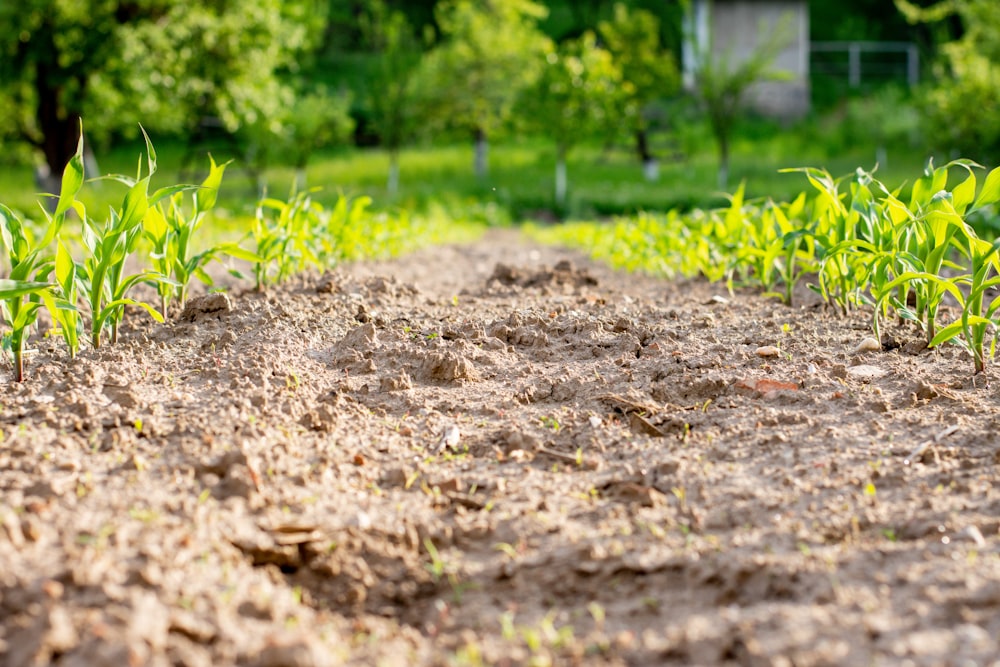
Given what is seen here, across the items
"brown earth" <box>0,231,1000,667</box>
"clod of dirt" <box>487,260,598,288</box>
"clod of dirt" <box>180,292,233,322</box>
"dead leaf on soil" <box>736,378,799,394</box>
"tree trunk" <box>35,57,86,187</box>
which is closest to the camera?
"brown earth" <box>0,231,1000,667</box>

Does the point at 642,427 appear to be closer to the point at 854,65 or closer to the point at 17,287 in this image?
the point at 17,287

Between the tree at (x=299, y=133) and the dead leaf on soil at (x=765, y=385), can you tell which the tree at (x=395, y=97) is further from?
the dead leaf on soil at (x=765, y=385)

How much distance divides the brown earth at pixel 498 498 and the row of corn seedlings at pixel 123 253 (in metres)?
0.20

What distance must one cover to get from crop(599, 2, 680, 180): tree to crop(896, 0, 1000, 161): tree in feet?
14.8

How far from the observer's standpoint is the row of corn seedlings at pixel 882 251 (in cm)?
356

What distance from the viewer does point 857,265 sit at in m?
4.43

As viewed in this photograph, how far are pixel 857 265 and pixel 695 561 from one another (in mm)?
2639

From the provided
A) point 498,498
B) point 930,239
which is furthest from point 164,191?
point 930,239

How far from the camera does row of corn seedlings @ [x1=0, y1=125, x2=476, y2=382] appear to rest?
3404 millimetres

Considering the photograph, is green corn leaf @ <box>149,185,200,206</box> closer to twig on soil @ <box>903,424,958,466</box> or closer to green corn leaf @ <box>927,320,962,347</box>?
twig on soil @ <box>903,424,958,466</box>

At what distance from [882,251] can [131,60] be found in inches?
473

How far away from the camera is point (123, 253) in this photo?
3.75 m

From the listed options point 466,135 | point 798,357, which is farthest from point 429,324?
point 466,135

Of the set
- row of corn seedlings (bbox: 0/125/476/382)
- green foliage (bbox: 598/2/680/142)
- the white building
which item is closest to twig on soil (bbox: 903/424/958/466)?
row of corn seedlings (bbox: 0/125/476/382)
